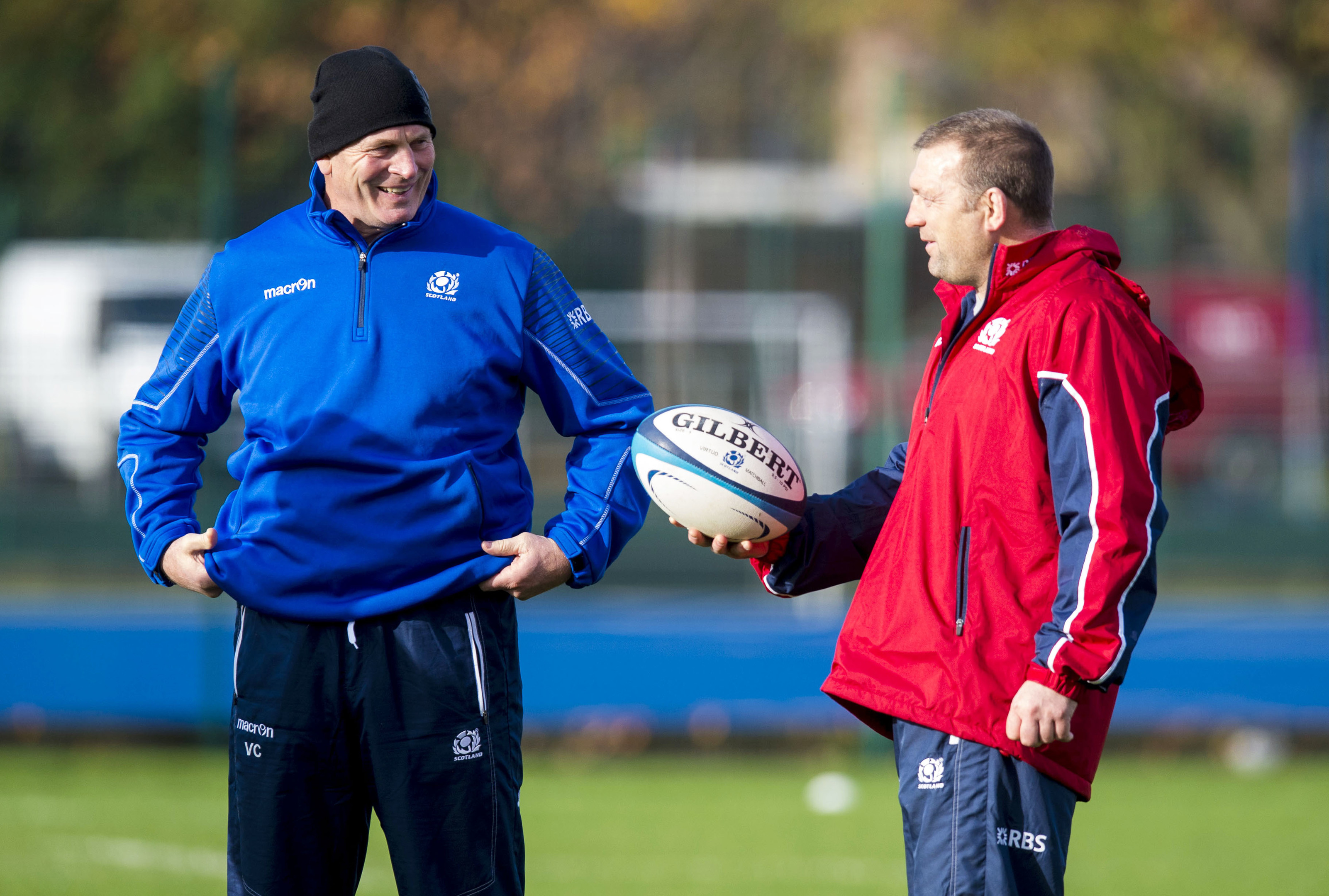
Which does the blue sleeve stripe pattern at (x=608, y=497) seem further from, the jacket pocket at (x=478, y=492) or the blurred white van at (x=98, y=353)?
the blurred white van at (x=98, y=353)

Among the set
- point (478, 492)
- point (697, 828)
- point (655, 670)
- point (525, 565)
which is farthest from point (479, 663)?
point (655, 670)

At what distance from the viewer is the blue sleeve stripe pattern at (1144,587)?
Result: 2.94 m

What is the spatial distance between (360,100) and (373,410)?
0.66 meters

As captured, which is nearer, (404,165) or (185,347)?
(404,165)

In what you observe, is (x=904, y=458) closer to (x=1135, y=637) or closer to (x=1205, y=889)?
(x=1135, y=637)

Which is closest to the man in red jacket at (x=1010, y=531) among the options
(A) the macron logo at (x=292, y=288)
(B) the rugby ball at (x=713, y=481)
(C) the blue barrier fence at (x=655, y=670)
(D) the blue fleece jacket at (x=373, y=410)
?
(B) the rugby ball at (x=713, y=481)

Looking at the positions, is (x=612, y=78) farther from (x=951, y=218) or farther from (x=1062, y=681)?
(x=1062, y=681)

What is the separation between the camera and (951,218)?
3.29m

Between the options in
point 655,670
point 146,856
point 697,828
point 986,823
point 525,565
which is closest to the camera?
point 986,823

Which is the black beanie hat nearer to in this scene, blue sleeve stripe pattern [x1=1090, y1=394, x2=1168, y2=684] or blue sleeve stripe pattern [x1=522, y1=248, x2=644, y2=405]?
blue sleeve stripe pattern [x1=522, y1=248, x2=644, y2=405]

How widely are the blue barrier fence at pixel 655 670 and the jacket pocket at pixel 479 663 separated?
505 cm

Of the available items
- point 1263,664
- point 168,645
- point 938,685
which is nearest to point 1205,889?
point 1263,664

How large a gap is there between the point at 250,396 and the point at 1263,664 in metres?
6.58

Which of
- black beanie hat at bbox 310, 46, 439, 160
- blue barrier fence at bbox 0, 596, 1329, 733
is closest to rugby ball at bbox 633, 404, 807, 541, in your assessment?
black beanie hat at bbox 310, 46, 439, 160
